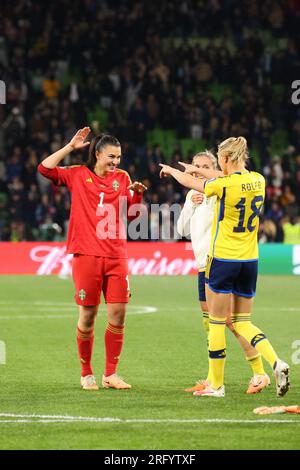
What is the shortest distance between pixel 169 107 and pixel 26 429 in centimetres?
2460

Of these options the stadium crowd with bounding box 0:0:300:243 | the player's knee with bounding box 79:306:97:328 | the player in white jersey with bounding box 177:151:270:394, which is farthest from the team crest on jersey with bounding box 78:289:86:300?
the stadium crowd with bounding box 0:0:300:243

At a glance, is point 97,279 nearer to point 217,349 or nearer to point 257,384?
point 217,349

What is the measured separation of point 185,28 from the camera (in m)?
35.4

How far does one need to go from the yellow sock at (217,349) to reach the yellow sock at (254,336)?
0.63ft

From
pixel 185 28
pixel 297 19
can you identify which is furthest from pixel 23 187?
pixel 297 19

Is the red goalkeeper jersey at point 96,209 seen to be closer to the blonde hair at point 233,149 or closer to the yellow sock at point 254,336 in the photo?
the blonde hair at point 233,149

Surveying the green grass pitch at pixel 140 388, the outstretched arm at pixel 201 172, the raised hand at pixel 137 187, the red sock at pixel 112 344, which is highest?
the outstretched arm at pixel 201 172

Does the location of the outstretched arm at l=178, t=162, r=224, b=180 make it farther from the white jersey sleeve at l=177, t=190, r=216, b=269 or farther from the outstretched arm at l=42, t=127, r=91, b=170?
the outstretched arm at l=42, t=127, r=91, b=170

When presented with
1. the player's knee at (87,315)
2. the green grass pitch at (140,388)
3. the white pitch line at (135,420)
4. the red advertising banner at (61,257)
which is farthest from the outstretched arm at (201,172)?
the red advertising banner at (61,257)

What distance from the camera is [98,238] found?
10117 mm

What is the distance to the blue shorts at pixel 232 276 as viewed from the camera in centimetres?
949

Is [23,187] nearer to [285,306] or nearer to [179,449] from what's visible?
[285,306]

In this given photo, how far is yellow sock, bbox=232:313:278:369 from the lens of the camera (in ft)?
30.9

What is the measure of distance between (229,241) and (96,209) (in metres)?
1.34
